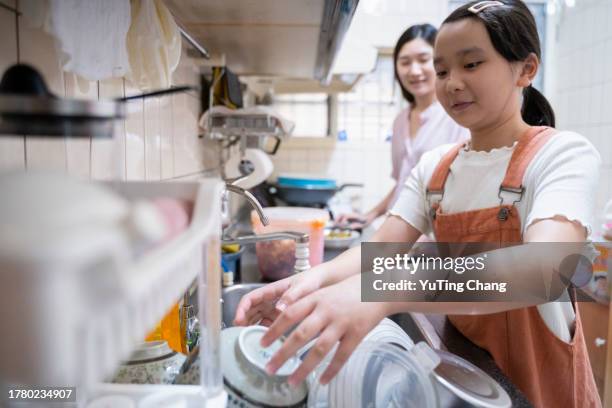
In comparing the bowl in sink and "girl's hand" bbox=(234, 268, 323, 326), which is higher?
"girl's hand" bbox=(234, 268, 323, 326)

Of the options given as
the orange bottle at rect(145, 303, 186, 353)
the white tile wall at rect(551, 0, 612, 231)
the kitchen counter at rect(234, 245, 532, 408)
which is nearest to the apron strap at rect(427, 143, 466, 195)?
the kitchen counter at rect(234, 245, 532, 408)

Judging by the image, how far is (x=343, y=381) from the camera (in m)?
0.45

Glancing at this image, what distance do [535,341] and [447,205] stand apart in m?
0.30

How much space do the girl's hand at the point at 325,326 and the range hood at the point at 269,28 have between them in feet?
1.84

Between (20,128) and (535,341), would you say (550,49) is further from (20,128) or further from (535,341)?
(20,128)

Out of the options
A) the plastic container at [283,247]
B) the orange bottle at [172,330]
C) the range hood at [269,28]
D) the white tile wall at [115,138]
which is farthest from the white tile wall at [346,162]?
the orange bottle at [172,330]

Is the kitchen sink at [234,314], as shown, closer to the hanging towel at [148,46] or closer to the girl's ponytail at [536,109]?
the hanging towel at [148,46]

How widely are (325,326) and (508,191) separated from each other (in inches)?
21.7

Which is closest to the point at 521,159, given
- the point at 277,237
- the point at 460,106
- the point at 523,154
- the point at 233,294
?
the point at 523,154

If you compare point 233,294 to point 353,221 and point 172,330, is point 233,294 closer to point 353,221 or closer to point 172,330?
point 172,330

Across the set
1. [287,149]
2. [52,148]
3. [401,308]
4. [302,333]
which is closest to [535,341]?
[401,308]

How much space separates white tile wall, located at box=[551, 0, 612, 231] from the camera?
7.78 ft

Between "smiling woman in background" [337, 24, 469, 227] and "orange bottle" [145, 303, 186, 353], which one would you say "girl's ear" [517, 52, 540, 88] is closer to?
"orange bottle" [145, 303, 186, 353]

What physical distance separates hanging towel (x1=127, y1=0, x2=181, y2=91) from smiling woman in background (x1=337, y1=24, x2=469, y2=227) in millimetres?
1320
